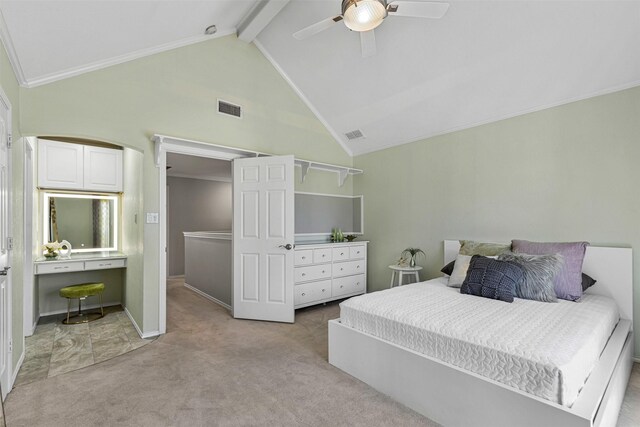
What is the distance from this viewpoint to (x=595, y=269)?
9.09ft

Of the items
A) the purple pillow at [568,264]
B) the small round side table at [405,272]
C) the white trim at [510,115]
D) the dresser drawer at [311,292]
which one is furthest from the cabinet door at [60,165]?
the purple pillow at [568,264]

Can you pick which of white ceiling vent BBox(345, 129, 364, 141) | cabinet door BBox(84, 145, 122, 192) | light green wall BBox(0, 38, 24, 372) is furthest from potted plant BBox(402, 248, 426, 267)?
cabinet door BBox(84, 145, 122, 192)

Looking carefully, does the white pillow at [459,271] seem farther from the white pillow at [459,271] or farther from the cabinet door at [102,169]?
the cabinet door at [102,169]

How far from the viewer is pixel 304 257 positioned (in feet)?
13.0

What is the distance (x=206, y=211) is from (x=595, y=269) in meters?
6.71

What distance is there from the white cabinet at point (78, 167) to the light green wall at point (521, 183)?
3716mm

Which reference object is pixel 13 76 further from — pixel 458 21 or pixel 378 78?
pixel 458 21

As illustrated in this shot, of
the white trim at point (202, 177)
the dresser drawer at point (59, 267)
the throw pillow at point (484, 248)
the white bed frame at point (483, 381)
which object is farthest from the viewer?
the white trim at point (202, 177)

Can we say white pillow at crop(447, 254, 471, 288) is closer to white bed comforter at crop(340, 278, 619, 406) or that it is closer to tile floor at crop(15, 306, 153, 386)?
white bed comforter at crop(340, 278, 619, 406)

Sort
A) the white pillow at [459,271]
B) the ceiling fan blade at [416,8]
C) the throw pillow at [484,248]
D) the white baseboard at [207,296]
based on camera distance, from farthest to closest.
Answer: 1. the white baseboard at [207,296]
2. the throw pillow at [484,248]
3. the white pillow at [459,271]
4. the ceiling fan blade at [416,8]

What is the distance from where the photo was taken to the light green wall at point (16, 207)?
2240 millimetres

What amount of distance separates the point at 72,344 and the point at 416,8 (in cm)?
419

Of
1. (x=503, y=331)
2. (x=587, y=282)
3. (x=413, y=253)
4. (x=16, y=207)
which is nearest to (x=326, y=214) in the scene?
(x=413, y=253)

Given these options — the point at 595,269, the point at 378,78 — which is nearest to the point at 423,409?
the point at 595,269
